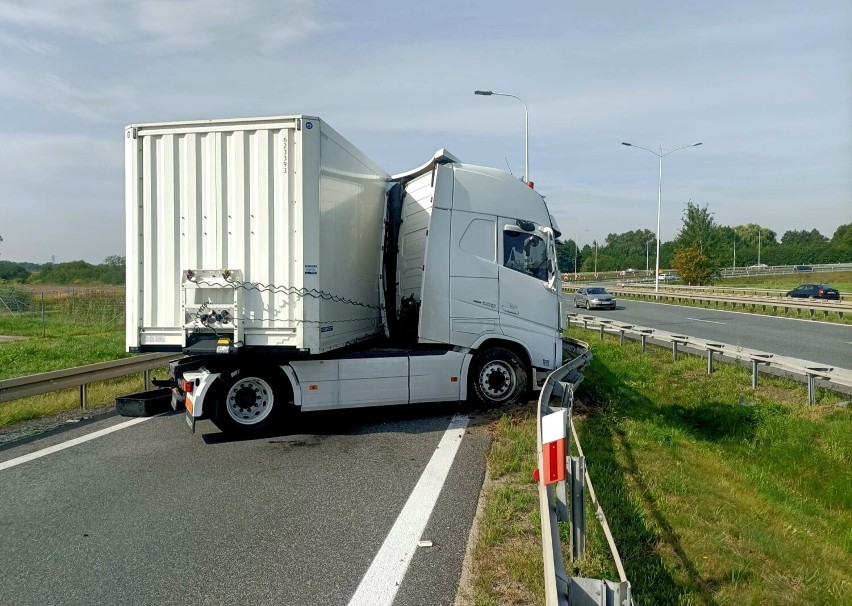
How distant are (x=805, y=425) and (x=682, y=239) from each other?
167 ft

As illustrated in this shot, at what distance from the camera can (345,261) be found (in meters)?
8.22

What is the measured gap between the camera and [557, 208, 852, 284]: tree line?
176 feet

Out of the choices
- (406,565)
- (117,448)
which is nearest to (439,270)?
(117,448)

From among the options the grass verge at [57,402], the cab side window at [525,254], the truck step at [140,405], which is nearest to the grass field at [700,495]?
the cab side window at [525,254]

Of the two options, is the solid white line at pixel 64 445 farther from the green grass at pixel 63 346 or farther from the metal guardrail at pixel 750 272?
the metal guardrail at pixel 750 272

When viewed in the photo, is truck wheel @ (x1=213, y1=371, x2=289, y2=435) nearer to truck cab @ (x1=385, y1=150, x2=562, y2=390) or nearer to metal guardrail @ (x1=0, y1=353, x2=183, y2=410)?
truck cab @ (x1=385, y1=150, x2=562, y2=390)

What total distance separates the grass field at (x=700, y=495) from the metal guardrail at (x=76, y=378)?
5.73 meters

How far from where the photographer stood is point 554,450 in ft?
11.8

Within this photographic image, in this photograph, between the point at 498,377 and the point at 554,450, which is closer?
the point at 554,450

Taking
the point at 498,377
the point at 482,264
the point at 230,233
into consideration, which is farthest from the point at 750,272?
the point at 230,233

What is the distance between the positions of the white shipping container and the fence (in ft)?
70.1

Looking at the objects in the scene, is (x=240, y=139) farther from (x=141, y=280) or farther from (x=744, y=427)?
(x=744, y=427)

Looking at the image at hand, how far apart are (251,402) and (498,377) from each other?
3239 mm

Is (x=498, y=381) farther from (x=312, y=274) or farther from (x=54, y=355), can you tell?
(x=54, y=355)
